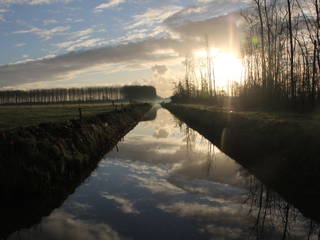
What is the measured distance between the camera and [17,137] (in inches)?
426

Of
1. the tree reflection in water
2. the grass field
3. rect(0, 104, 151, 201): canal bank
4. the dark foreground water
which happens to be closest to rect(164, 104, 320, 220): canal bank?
the tree reflection in water

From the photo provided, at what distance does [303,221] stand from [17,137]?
9492mm

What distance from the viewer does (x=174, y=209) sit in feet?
27.5

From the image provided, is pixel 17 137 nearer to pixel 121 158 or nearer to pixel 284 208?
pixel 121 158

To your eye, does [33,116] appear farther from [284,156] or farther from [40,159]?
[284,156]

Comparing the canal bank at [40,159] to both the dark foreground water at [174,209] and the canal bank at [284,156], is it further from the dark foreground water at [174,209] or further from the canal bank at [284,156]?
the canal bank at [284,156]

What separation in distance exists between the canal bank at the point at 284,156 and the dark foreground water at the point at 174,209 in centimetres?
52

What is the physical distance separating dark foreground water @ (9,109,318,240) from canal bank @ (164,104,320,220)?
0.52 m

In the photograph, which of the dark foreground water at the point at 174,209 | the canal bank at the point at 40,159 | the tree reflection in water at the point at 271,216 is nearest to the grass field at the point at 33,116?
the canal bank at the point at 40,159

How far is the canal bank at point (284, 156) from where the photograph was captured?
29.4ft

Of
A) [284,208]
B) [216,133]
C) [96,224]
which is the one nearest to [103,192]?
[96,224]

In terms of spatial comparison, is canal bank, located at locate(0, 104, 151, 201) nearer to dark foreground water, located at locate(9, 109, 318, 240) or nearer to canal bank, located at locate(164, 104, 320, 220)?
dark foreground water, located at locate(9, 109, 318, 240)

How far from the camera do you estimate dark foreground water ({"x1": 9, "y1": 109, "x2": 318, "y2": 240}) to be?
22.7 ft

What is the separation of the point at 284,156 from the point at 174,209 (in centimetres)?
553
